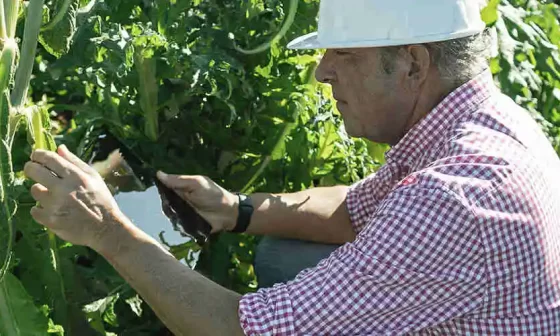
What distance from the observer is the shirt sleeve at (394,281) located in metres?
2.28

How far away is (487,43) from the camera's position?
2686 millimetres

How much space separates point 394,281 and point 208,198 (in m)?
0.94

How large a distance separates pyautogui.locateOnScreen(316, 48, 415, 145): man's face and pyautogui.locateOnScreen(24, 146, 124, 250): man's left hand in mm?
657

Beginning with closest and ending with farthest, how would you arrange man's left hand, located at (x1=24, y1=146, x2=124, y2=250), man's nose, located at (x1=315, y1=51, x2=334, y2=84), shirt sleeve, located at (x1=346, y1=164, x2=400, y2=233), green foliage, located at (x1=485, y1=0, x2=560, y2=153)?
man's left hand, located at (x1=24, y1=146, x2=124, y2=250) → man's nose, located at (x1=315, y1=51, x2=334, y2=84) → shirt sleeve, located at (x1=346, y1=164, x2=400, y2=233) → green foliage, located at (x1=485, y1=0, x2=560, y2=153)

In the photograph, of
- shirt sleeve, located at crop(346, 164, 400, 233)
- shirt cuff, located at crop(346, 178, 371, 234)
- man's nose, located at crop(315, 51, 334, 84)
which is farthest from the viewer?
shirt cuff, located at crop(346, 178, 371, 234)

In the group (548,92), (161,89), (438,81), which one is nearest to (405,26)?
(438,81)

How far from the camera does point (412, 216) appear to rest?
7.50 ft

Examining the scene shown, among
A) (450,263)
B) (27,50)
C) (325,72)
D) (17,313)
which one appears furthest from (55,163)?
(450,263)

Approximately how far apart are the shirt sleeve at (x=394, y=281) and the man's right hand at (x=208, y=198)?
74cm

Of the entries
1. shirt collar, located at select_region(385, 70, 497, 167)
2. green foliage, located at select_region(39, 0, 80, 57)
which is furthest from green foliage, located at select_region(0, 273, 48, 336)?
shirt collar, located at select_region(385, 70, 497, 167)

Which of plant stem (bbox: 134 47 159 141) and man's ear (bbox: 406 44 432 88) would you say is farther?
plant stem (bbox: 134 47 159 141)

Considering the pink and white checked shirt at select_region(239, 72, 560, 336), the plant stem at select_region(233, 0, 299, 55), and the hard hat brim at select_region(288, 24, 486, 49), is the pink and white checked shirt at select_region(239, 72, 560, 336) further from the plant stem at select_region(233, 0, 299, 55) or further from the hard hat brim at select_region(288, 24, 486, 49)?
the plant stem at select_region(233, 0, 299, 55)

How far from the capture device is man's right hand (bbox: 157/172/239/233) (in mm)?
3049

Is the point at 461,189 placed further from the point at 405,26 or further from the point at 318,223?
the point at 318,223
